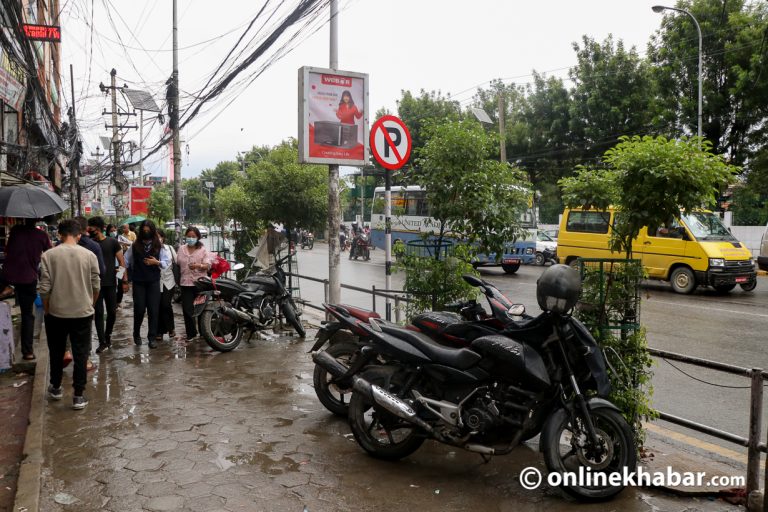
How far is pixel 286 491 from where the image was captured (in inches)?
155

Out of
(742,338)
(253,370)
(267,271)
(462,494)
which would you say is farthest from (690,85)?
(462,494)

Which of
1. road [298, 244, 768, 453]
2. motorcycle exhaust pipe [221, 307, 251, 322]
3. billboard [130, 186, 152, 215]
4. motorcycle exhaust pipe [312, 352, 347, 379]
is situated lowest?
road [298, 244, 768, 453]

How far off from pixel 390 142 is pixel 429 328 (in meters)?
2.92

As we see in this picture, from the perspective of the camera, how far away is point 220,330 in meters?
8.25

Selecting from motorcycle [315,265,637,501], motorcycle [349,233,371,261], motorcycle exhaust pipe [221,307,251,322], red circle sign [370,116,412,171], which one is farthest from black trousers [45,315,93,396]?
motorcycle [349,233,371,261]

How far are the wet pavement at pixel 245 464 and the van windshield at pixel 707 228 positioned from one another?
11.7 metres

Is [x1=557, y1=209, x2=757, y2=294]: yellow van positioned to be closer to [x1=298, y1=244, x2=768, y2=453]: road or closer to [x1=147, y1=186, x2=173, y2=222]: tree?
[x1=298, y1=244, x2=768, y2=453]: road

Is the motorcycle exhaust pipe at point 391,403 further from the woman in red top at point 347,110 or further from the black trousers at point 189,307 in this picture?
the black trousers at point 189,307

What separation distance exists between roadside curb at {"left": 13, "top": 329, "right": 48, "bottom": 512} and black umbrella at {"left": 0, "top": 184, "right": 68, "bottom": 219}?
177 centimetres

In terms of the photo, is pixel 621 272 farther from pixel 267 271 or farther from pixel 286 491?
pixel 267 271

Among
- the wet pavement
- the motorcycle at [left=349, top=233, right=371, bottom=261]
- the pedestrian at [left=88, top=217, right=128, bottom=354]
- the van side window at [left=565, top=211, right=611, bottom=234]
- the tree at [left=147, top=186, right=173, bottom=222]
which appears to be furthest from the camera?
the tree at [left=147, top=186, right=173, bottom=222]

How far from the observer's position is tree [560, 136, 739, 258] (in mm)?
4160

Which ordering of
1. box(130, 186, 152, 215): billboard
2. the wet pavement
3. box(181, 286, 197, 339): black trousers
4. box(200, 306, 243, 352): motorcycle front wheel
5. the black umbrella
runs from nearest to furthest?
the wet pavement < the black umbrella < box(200, 306, 243, 352): motorcycle front wheel < box(181, 286, 197, 339): black trousers < box(130, 186, 152, 215): billboard

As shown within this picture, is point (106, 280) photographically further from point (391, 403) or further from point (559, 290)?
point (559, 290)
